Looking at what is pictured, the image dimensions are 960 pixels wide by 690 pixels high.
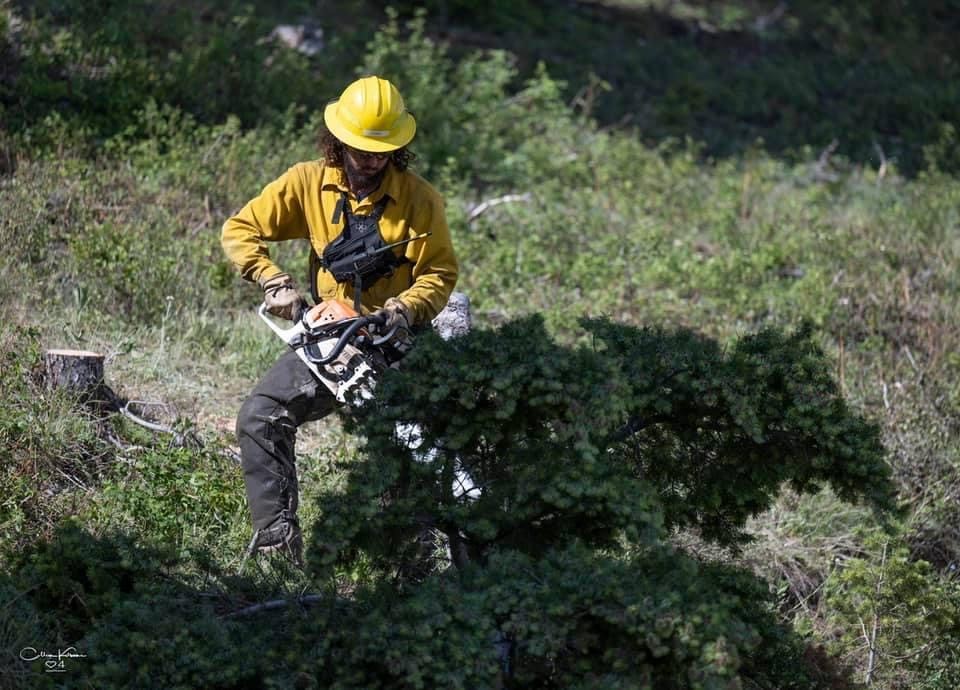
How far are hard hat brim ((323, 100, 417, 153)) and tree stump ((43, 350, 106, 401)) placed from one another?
6.17 feet

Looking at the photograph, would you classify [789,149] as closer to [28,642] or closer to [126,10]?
[126,10]

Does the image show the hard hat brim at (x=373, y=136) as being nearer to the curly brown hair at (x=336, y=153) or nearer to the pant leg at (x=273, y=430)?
the curly brown hair at (x=336, y=153)

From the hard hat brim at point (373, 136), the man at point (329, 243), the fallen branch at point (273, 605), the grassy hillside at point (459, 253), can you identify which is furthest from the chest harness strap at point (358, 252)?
the fallen branch at point (273, 605)

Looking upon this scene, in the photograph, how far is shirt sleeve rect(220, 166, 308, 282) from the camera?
207 inches

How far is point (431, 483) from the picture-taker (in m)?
4.68

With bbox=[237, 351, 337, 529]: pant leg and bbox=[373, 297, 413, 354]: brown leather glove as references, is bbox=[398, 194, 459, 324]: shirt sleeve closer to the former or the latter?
bbox=[373, 297, 413, 354]: brown leather glove

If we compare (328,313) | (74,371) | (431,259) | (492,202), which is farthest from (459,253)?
(328,313)

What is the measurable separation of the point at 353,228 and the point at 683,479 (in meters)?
1.72

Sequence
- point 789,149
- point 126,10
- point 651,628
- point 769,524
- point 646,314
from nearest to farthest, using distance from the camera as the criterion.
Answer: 1. point 651,628
2. point 769,524
3. point 646,314
4. point 126,10
5. point 789,149

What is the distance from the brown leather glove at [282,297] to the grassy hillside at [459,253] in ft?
2.44

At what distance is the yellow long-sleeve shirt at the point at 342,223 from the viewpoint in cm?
525

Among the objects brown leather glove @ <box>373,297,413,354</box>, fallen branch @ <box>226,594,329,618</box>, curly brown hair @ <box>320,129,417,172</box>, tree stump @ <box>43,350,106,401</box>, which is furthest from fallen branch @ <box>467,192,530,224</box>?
fallen branch @ <box>226,594,329,618</box>

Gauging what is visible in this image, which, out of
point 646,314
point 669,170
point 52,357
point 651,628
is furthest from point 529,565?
point 669,170

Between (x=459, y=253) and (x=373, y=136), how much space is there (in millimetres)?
3976
